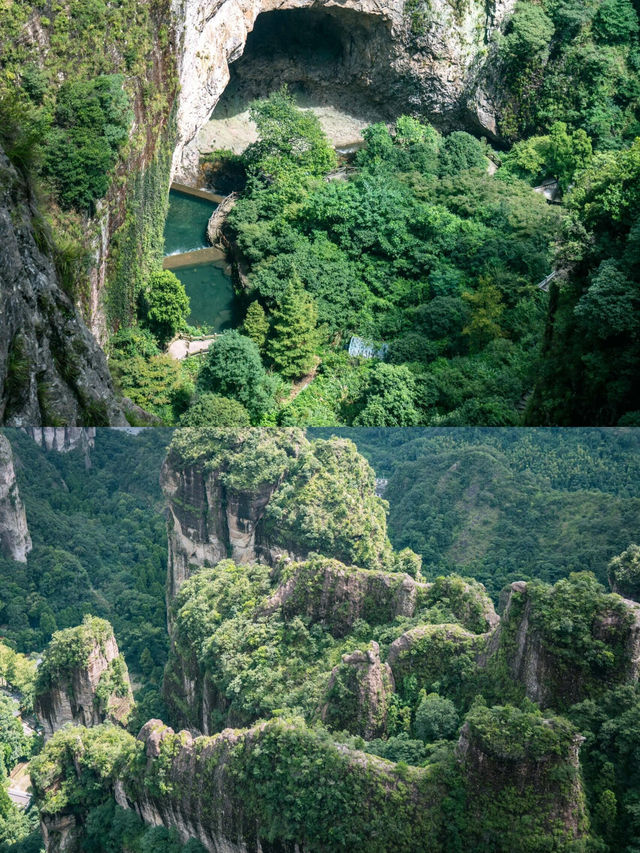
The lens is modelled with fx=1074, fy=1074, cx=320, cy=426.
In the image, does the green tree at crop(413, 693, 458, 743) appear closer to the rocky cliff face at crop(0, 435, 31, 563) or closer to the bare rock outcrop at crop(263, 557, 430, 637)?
the bare rock outcrop at crop(263, 557, 430, 637)

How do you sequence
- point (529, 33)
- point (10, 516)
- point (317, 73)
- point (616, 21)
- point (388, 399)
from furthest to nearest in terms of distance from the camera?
point (317, 73) < point (529, 33) < point (616, 21) < point (388, 399) < point (10, 516)

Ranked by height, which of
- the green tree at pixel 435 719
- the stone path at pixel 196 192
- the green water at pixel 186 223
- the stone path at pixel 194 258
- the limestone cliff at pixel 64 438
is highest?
the stone path at pixel 196 192

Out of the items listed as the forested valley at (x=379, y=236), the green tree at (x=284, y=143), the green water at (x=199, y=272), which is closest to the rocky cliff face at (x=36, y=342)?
the forested valley at (x=379, y=236)

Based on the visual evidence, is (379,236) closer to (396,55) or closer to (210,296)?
(210,296)

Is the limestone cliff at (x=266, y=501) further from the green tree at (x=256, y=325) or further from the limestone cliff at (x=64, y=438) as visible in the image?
the green tree at (x=256, y=325)

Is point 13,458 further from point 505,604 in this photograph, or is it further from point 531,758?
point 531,758

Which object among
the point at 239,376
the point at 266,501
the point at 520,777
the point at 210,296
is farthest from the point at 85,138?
the point at 520,777

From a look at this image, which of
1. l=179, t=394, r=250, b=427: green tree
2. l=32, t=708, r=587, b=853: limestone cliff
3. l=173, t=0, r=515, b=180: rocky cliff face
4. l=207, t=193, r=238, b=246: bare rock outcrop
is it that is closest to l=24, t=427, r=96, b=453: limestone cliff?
l=32, t=708, r=587, b=853: limestone cliff
